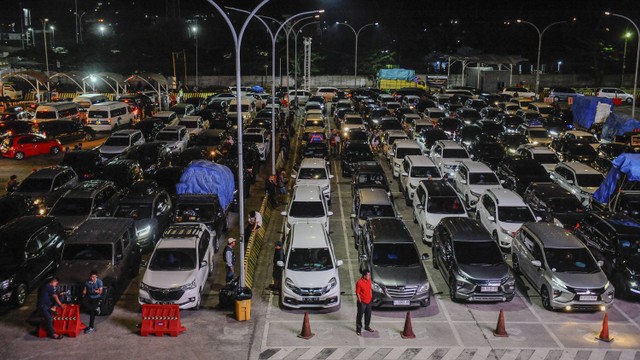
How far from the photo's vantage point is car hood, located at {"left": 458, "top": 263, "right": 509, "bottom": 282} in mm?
16703

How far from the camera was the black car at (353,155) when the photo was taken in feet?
102

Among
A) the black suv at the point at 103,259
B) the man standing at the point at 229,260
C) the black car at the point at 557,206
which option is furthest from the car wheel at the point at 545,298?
the black suv at the point at 103,259

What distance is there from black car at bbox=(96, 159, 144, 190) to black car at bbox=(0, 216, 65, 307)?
295 inches

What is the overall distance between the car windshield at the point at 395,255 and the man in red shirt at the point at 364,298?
2215mm

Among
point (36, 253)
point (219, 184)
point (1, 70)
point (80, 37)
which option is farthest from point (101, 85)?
point (36, 253)

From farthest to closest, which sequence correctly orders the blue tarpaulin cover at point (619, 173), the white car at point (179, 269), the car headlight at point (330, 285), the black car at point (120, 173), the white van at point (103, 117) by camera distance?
the white van at point (103, 117)
the black car at point (120, 173)
the blue tarpaulin cover at point (619, 173)
the car headlight at point (330, 285)
the white car at point (179, 269)

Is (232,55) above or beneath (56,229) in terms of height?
above

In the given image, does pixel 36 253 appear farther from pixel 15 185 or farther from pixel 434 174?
pixel 434 174

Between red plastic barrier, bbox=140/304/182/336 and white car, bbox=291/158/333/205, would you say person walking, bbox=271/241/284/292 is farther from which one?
white car, bbox=291/158/333/205

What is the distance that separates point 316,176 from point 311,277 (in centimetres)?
1020

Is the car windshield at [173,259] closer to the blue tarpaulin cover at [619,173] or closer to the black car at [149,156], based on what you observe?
the black car at [149,156]

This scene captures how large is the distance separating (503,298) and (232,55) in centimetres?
8279

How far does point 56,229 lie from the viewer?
19062 mm

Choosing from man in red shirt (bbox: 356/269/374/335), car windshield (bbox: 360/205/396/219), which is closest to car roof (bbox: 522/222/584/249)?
car windshield (bbox: 360/205/396/219)
